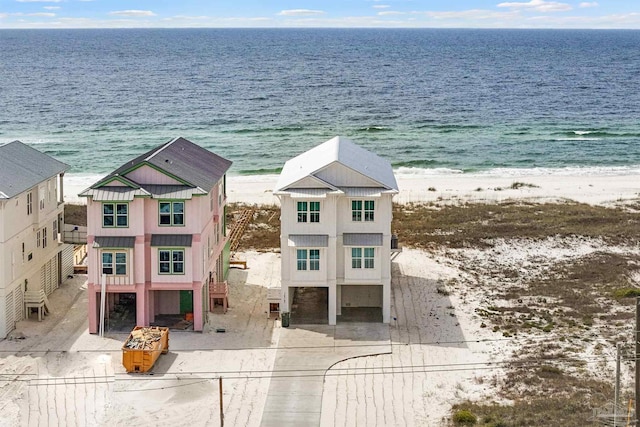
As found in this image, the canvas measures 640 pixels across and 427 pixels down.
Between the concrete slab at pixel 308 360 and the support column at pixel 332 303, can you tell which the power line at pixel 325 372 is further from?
the support column at pixel 332 303

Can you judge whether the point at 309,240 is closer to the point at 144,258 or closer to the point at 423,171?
the point at 144,258

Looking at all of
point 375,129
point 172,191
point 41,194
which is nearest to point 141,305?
point 172,191

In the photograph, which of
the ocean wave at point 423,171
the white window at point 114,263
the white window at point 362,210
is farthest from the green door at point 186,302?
the ocean wave at point 423,171

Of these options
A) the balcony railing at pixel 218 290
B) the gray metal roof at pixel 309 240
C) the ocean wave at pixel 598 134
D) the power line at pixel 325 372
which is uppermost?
the ocean wave at pixel 598 134

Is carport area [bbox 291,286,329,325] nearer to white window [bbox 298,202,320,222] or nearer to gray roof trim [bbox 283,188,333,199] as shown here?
white window [bbox 298,202,320,222]

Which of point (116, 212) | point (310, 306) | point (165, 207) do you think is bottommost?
point (310, 306)

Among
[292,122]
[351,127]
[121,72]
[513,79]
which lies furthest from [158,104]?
[513,79]

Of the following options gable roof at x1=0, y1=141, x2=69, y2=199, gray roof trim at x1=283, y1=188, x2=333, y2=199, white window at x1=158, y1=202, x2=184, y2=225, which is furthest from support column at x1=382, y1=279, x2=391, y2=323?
gable roof at x1=0, y1=141, x2=69, y2=199
